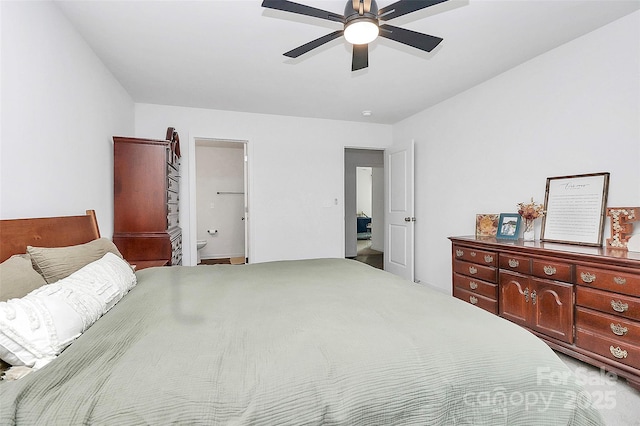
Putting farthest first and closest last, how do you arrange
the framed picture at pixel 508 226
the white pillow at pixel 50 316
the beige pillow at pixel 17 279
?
the framed picture at pixel 508 226
the beige pillow at pixel 17 279
the white pillow at pixel 50 316

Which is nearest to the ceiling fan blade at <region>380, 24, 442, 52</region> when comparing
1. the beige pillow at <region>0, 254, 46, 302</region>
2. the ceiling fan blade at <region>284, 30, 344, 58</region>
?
the ceiling fan blade at <region>284, 30, 344, 58</region>

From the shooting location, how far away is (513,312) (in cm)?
254

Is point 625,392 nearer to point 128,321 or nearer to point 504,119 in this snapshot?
point 504,119

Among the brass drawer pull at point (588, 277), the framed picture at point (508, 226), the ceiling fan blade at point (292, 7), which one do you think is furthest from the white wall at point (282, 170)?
the brass drawer pull at point (588, 277)

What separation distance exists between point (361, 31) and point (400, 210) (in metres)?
3.23

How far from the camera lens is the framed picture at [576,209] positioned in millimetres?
2365

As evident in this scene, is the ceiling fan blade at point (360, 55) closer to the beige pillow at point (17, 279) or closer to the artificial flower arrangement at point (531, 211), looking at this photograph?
the artificial flower arrangement at point (531, 211)

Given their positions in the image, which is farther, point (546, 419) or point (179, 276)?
point (179, 276)

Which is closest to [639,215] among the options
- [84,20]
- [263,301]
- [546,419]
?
[546,419]

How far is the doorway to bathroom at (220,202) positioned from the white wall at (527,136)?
12.7 ft

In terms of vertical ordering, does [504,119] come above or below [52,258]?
above

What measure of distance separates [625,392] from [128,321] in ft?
9.05

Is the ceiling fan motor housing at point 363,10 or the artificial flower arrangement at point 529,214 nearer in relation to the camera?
the ceiling fan motor housing at point 363,10

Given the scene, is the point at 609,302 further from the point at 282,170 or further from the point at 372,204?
the point at 372,204
